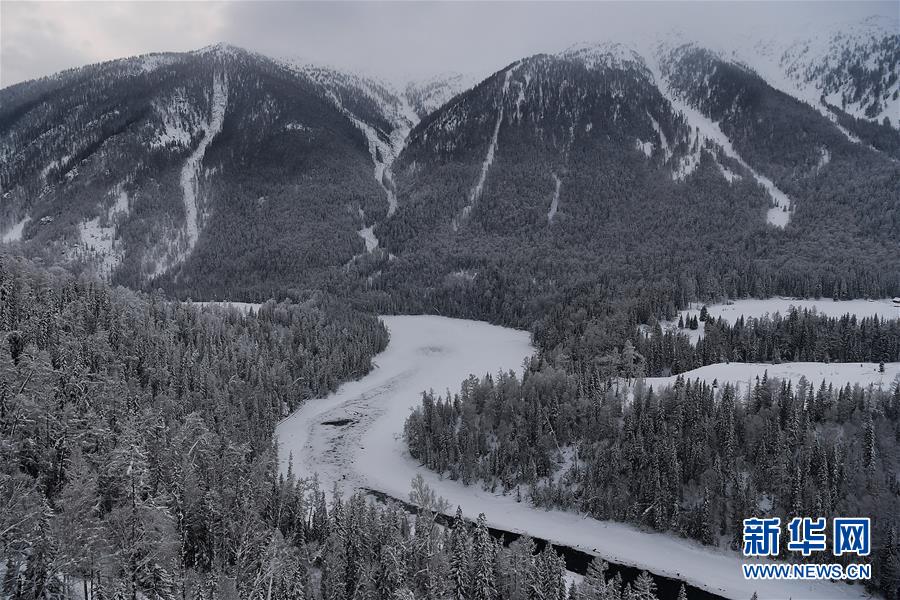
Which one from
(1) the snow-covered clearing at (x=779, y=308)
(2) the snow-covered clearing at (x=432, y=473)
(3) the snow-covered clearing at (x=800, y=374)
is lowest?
(2) the snow-covered clearing at (x=432, y=473)

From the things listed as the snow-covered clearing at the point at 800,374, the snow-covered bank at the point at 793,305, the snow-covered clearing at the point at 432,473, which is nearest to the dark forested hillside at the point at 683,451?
the snow-covered clearing at the point at 432,473

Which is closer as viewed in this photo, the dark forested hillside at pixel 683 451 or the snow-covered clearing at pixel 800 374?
the dark forested hillside at pixel 683 451

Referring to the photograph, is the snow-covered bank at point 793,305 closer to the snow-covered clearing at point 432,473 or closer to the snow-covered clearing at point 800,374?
the snow-covered clearing at point 800,374

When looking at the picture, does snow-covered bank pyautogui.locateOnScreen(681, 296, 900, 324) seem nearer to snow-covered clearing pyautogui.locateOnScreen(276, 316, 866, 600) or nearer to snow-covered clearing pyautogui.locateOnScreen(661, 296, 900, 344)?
snow-covered clearing pyautogui.locateOnScreen(661, 296, 900, 344)

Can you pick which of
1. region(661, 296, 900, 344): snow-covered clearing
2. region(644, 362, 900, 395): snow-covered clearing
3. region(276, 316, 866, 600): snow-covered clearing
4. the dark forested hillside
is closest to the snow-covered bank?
region(661, 296, 900, 344): snow-covered clearing

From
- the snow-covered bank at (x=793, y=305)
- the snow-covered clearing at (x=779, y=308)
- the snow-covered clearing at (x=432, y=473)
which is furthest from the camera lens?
the snow-covered bank at (x=793, y=305)

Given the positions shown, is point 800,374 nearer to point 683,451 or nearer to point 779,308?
point 683,451
